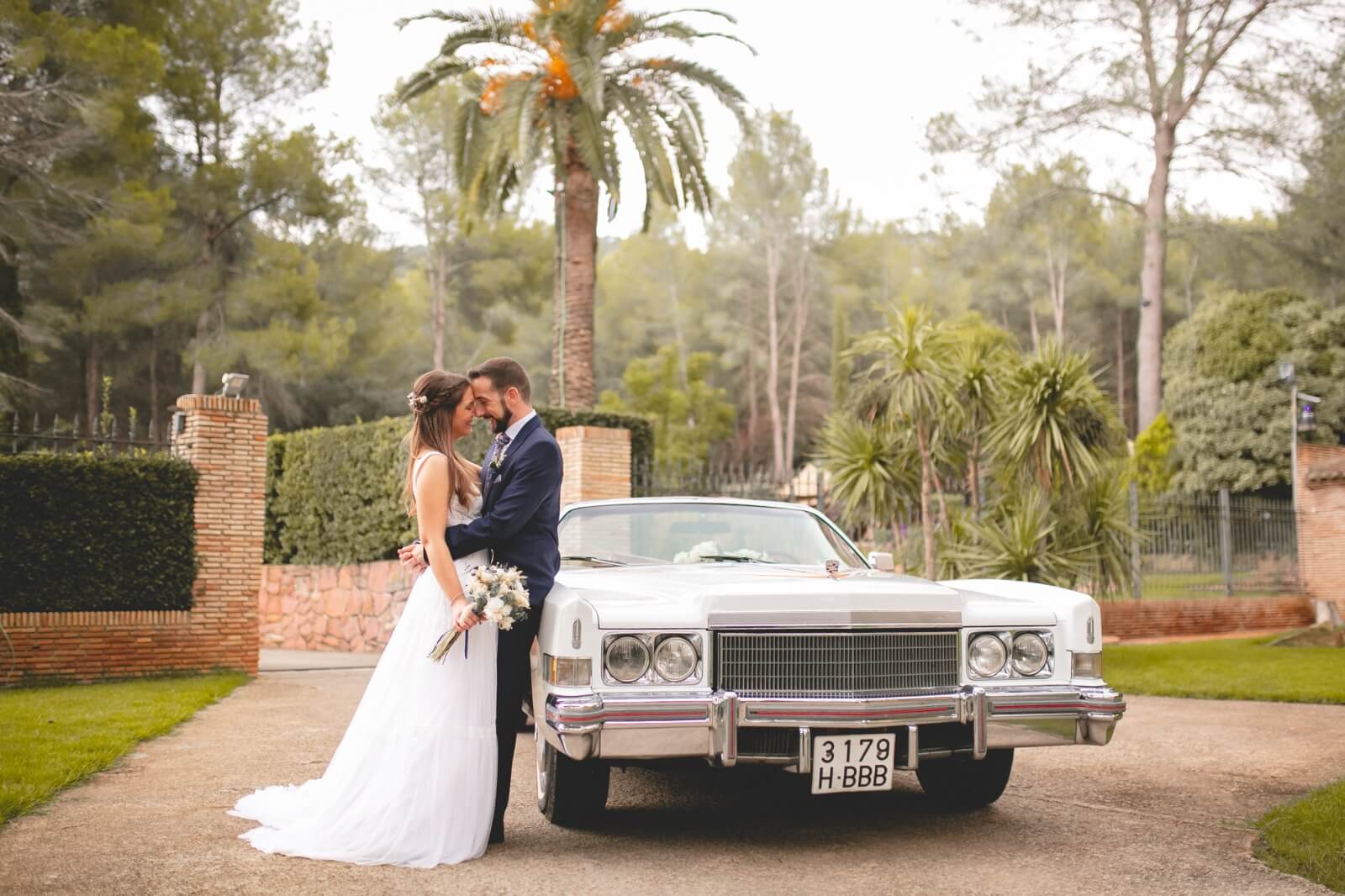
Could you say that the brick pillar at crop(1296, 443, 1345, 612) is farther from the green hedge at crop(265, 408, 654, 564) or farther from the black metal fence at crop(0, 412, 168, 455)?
the black metal fence at crop(0, 412, 168, 455)

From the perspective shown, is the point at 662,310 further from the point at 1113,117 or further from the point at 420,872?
the point at 420,872

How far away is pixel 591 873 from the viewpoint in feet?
14.8

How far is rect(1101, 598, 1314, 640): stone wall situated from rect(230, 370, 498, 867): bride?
1502 centimetres

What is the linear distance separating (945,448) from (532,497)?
9.72m

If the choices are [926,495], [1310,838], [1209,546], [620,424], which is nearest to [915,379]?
[926,495]

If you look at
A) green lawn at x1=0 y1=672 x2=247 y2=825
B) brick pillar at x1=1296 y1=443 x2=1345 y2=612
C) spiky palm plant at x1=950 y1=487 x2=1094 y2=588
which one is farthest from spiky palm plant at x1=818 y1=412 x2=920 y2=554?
brick pillar at x1=1296 y1=443 x2=1345 y2=612

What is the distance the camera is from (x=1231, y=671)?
1320cm

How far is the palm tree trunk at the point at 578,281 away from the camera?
757 inches

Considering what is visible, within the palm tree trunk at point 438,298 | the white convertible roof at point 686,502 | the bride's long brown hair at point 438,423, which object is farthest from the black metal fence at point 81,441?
the palm tree trunk at point 438,298

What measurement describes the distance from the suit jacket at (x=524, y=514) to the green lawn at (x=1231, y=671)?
8.44m

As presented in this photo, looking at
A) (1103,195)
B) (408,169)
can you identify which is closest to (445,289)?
(408,169)

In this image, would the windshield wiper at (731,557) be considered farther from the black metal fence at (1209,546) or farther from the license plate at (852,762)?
the black metal fence at (1209,546)

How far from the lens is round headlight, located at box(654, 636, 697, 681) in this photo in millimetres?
4730

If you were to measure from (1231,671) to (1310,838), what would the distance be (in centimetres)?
896
